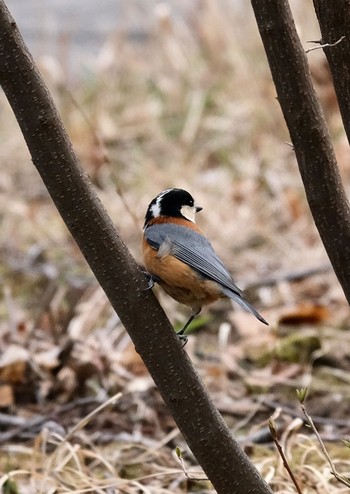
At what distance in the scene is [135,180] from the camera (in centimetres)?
634

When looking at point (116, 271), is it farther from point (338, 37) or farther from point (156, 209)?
point (156, 209)

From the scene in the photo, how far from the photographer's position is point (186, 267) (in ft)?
7.71

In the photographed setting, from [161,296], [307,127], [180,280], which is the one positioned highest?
[307,127]

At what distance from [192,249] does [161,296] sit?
4.85ft

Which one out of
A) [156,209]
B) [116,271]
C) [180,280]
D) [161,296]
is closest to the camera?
[116,271]

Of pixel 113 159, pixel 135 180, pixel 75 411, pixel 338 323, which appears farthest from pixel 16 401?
pixel 113 159

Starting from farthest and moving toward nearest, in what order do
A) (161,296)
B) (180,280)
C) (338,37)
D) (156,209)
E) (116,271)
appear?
(161,296)
(156,209)
(180,280)
(338,37)
(116,271)

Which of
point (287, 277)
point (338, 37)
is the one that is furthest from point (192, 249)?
point (287, 277)

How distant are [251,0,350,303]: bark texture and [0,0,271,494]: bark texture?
1.43 feet

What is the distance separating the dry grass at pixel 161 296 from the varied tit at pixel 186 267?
49 cm

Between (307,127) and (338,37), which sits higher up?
(338,37)

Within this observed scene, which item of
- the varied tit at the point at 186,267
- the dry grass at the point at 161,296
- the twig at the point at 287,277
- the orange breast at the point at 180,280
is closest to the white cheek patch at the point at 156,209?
the varied tit at the point at 186,267

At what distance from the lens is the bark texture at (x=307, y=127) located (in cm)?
180

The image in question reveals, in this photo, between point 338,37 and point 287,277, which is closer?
point 338,37
